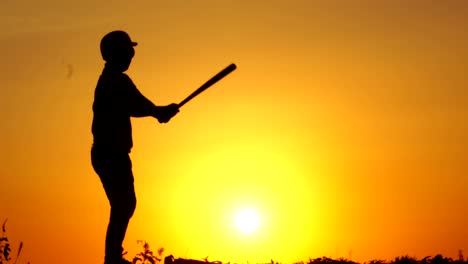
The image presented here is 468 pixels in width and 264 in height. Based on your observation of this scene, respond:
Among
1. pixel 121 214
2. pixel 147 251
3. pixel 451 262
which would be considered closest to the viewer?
pixel 121 214

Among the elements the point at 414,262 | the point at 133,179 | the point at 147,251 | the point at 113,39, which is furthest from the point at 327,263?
the point at 113,39

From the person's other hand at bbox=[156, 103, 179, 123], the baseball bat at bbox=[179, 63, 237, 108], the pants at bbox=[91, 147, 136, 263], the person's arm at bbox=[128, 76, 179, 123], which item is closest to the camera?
the pants at bbox=[91, 147, 136, 263]

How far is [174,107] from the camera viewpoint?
12250mm

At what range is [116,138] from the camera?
11586 mm

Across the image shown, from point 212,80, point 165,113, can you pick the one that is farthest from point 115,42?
point 212,80

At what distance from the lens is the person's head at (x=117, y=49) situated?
11828 mm

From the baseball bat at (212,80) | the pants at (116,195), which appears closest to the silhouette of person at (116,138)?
the pants at (116,195)

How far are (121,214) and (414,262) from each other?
5055 millimetres

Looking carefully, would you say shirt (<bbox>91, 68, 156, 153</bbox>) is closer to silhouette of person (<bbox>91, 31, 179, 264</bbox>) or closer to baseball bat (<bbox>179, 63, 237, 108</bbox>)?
silhouette of person (<bbox>91, 31, 179, 264</bbox>)

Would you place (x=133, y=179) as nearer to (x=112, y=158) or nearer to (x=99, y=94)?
(x=112, y=158)

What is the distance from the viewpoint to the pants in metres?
11.6

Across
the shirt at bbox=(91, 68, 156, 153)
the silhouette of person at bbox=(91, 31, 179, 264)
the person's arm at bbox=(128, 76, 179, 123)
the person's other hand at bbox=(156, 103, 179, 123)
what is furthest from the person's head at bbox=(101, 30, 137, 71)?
the person's other hand at bbox=(156, 103, 179, 123)

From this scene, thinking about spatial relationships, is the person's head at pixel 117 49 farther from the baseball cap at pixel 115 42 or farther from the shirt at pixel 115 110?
the shirt at pixel 115 110

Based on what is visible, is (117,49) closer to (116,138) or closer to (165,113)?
(165,113)
